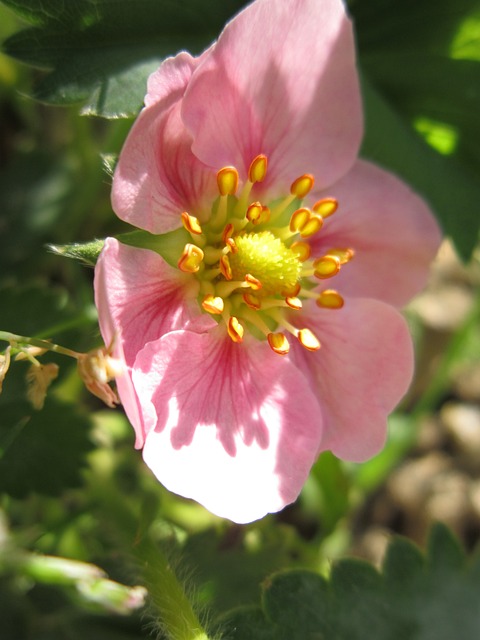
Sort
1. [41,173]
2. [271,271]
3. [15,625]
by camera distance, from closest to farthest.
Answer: [271,271], [15,625], [41,173]

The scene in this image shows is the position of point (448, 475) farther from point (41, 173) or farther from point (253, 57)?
point (253, 57)

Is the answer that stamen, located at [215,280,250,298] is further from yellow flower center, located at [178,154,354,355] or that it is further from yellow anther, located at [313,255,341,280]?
yellow anther, located at [313,255,341,280]

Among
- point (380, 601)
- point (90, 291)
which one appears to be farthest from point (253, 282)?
point (90, 291)

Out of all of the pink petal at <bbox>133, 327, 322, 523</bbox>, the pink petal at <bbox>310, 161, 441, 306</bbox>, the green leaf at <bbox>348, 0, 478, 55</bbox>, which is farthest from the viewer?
the green leaf at <bbox>348, 0, 478, 55</bbox>

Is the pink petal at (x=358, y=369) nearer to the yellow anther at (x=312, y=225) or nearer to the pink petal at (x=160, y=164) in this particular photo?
the yellow anther at (x=312, y=225)

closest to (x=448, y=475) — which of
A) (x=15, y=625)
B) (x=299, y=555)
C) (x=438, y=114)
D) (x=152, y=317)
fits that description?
(x=299, y=555)

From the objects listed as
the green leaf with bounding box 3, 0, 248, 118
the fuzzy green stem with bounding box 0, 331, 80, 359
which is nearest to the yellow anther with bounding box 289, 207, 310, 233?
the green leaf with bounding box 3, 0, 248, 118
